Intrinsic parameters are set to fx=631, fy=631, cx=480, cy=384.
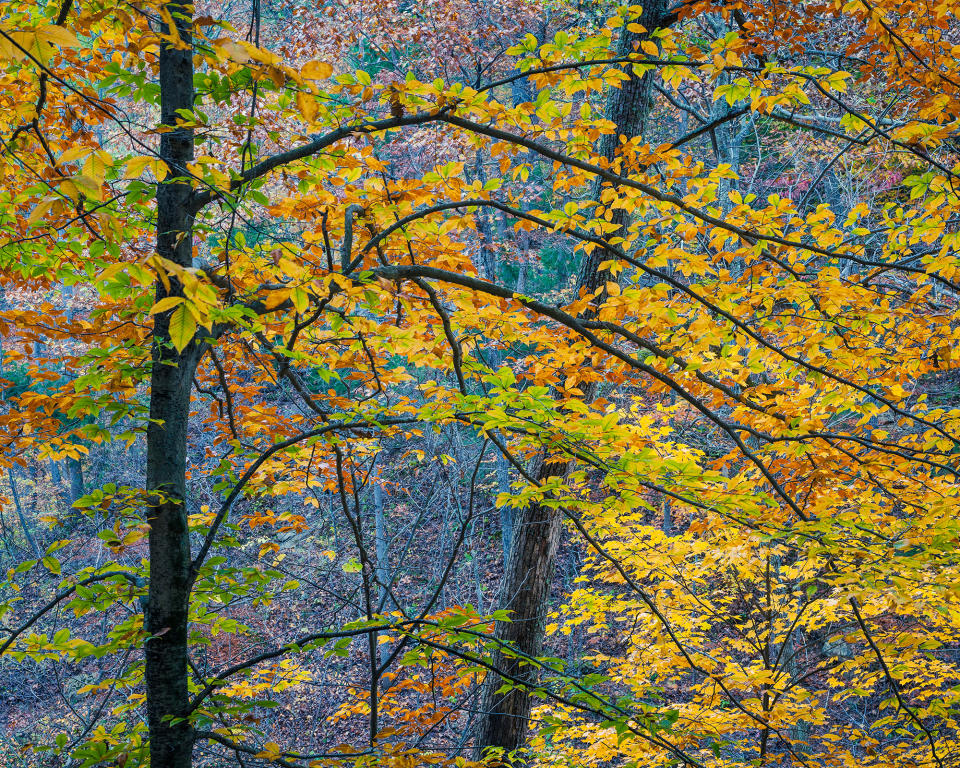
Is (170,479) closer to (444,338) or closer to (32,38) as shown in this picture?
(444,338)

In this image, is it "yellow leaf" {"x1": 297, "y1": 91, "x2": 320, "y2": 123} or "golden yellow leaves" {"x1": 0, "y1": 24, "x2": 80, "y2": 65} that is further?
"yellow leaf" {"x1": 297, "y1": 91, "x2": 320, "y2": 123}

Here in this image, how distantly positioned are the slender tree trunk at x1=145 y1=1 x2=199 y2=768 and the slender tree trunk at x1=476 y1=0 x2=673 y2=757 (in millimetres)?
2353

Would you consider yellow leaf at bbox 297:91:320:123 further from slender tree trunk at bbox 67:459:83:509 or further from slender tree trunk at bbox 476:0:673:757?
slender tree trunk at bbox 67:459:83:509

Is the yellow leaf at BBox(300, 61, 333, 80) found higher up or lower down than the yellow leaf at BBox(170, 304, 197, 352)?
higher up

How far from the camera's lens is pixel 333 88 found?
7.29 feet

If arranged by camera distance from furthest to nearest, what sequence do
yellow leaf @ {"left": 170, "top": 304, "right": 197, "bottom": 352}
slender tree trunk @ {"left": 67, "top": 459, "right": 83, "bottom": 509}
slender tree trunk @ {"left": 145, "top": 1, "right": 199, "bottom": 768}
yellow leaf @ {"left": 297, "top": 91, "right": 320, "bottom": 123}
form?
slender tree trunk @ {"left": 67, "top": 459, "right": 83, "bottom": 509}
slender tree trunk @ {"left": 145, "top": 1, "right": 199, "bottom": 768}
yellow leaf @ {"left": 297, "top": 91, "right": 320, "bottom": 123}
yellow leaf @ {"left": 170, "top": 304, "right": 197, "bottom": 352}

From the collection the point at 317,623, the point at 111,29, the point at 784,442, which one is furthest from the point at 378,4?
the point at 317,623

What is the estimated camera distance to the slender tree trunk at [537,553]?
4266mm

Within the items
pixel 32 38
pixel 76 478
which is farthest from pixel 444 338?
pixel 76 478

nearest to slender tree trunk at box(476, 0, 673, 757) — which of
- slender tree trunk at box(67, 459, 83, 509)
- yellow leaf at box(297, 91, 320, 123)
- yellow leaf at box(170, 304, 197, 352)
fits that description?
yellow leaf at box(297, 91, 320, 123)

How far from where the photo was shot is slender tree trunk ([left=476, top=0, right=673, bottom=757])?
4.27 m

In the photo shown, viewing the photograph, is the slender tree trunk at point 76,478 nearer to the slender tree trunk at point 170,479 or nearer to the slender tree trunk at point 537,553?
the slender tree trunk at point 537,553

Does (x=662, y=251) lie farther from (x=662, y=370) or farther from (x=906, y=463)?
(x=906, y=463)

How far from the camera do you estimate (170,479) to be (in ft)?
8.21
